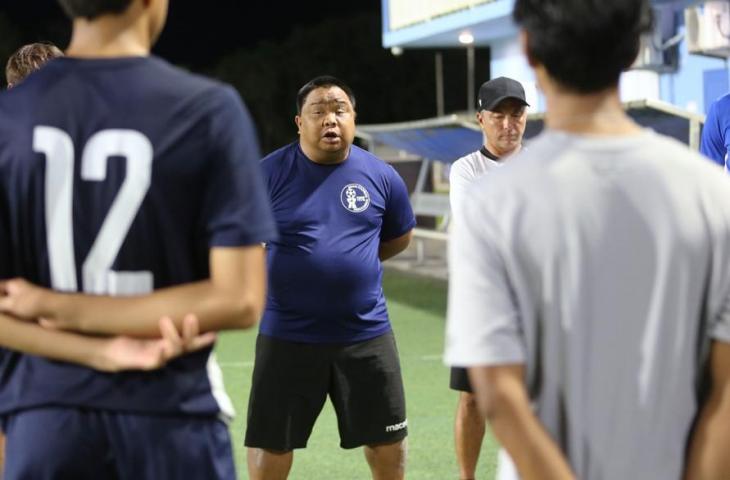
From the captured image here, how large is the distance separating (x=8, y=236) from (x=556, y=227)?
3.88ft

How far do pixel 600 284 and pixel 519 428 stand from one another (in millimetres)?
288

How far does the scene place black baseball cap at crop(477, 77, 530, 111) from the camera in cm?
680

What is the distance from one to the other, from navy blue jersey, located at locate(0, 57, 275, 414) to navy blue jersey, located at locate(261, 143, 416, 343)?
10.4ft

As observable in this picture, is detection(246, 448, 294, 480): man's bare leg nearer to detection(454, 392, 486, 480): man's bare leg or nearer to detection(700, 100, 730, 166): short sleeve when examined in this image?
detection(454, 392, 486, 480): man's bare leg

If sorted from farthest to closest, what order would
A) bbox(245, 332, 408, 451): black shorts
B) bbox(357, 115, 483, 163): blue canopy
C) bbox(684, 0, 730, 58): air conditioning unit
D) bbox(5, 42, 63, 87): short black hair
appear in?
1. bbox(357, 115, 483, 163): blue canopy
2. bbox(684, 0, 730, 58): air conditioning unit
3. bbox(245, 332, 408, 451): black shorts
4. bbox(5, 42, 63, 87): short black hair

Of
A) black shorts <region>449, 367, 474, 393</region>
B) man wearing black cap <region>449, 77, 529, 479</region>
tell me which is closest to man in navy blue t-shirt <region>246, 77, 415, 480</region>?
black shorts <region>449, 367, 474, 393</region>

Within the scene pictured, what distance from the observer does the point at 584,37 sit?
2.44 metres

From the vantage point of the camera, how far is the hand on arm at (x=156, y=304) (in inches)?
112

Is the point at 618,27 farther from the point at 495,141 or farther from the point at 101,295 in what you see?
the point at 495,141

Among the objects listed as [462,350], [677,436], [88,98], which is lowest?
[677,436]

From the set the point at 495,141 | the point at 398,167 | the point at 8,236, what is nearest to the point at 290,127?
the point at 398,167

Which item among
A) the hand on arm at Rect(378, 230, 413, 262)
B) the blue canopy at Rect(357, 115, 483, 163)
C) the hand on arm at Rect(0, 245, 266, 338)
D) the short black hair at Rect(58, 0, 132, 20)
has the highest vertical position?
the short black hair at Rect(58, 0, 132, 20)

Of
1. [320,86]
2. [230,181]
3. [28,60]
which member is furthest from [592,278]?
[320,86]

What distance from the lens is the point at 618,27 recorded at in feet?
8.05
